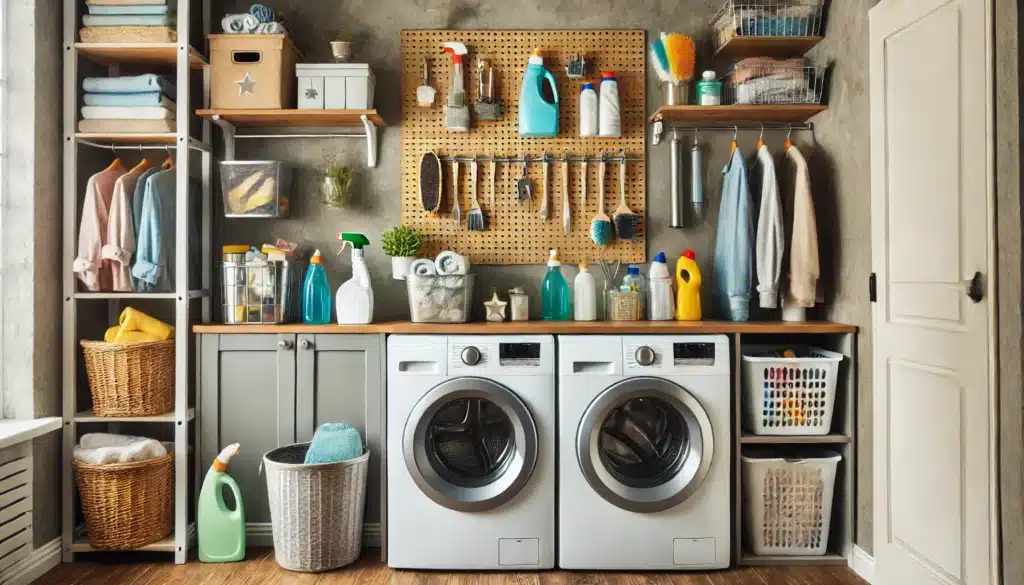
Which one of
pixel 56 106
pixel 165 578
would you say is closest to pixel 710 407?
pixel 165 578

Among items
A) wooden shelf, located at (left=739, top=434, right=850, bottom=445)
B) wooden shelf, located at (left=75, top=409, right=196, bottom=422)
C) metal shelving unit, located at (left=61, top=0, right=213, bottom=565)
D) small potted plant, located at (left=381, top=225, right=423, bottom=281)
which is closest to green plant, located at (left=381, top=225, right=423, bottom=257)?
small potted plant, located at (left=381, top=225, right=423, bottom=281)

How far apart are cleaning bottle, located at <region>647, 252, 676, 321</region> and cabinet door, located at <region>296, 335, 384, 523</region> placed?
1.20 metres

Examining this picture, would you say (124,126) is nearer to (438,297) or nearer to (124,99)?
(124,99)

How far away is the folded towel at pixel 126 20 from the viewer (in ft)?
9.73

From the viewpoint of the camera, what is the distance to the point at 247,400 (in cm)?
299

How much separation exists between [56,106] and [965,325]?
10.8ft

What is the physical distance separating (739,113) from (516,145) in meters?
0.99

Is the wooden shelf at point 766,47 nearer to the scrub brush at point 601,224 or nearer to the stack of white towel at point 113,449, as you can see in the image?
the scrub brush at point 601,224

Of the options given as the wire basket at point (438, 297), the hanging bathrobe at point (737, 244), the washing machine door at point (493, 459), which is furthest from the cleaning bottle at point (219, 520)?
the hanging bathrobe at point (737, 244)

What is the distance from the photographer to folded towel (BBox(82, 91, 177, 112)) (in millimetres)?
2979

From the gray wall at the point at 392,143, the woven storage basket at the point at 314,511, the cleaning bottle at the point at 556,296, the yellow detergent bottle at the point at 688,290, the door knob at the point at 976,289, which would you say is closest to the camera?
the door knob at the point at 976,289

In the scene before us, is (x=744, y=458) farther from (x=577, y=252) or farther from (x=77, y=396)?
(x=77, y=396)

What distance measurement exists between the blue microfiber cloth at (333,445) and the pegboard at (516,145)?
97 centimetres

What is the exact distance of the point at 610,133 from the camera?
3344 mm
